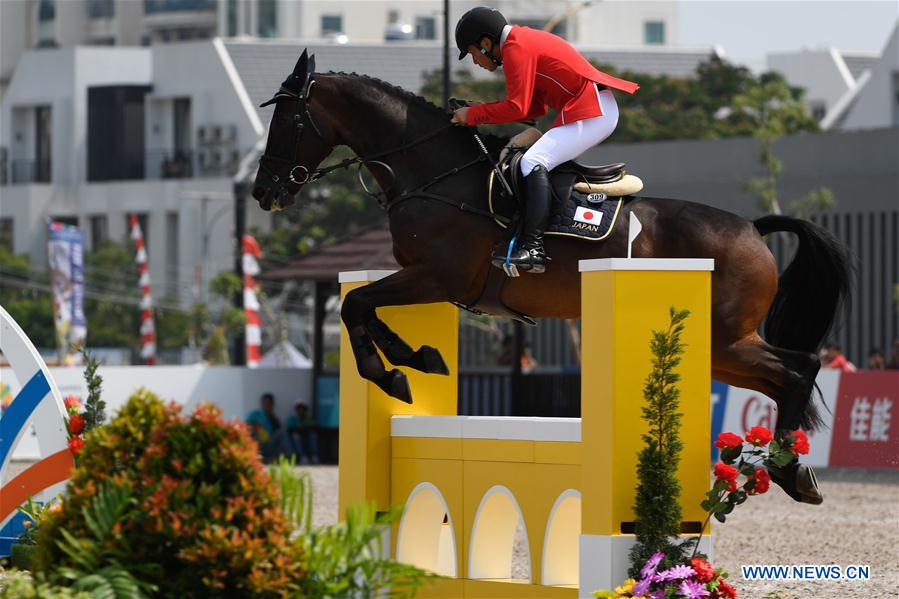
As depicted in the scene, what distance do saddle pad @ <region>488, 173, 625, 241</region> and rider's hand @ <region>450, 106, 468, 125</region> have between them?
53 centimetres

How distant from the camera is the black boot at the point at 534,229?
797 cm

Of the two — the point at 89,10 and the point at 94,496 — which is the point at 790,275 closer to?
the point at 94,496

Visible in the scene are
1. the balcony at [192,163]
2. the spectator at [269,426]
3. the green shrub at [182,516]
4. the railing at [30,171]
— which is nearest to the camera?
the green shrub at [182,516]

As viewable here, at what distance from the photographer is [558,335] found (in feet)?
112

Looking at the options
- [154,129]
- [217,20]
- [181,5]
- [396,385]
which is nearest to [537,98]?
[396,385]

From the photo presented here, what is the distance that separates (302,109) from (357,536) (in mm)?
3858

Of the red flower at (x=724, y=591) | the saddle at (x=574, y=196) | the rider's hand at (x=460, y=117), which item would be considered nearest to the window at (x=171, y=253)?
the rider's hand at (x=460, y=117)

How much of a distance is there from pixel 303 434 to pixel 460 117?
14.0 meters

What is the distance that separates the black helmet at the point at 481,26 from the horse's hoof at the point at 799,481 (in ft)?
8.37

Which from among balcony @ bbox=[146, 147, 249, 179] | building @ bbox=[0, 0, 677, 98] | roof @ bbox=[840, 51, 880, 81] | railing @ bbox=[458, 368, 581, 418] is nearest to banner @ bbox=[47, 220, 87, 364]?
railing @ bbox=[458, 368, 581, 418]

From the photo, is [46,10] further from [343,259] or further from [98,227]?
[343,259]

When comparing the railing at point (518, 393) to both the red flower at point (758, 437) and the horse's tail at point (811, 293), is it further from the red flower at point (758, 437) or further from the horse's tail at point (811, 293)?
the red flower at point (758, 437)

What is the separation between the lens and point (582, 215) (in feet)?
26.7

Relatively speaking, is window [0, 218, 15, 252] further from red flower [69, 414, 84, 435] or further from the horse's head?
the horse's head
